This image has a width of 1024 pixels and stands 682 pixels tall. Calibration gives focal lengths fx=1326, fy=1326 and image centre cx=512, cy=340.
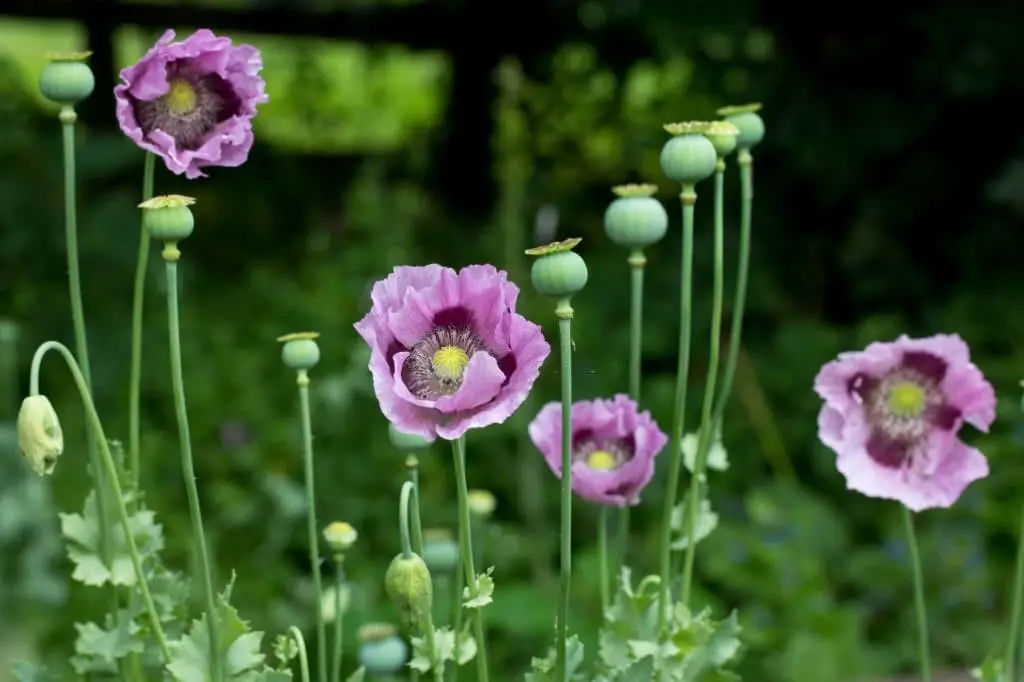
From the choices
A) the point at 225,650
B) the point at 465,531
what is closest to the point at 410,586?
the point at 465,531

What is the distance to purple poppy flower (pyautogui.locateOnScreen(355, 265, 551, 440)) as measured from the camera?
0.74 meters

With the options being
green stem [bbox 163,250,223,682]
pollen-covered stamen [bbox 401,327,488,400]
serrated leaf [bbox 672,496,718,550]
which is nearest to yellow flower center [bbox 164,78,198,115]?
green stem [bbox 163,250,223,682]

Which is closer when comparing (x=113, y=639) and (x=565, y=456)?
(x=565, y=456)

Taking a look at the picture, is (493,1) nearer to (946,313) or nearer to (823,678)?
(946,313)

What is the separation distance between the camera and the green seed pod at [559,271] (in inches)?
29.3

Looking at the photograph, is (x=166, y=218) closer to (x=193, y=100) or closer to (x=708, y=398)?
(x=193, y=100)

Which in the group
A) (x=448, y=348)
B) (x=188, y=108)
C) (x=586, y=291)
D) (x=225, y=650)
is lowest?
(x=586, y=291)

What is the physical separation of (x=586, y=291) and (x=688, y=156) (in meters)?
1.76

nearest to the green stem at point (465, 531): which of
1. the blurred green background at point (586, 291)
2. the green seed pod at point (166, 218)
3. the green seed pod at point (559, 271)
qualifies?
the green seed pod at point (559, 271)

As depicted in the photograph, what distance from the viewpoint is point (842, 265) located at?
2.63 m

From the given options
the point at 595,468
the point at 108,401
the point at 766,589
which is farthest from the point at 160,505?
the point at 595,468

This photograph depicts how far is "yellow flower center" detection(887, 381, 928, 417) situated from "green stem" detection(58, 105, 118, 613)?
57 centimetres

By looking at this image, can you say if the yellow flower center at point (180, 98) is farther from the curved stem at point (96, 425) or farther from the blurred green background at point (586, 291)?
the blurred green background at point (586, 291)

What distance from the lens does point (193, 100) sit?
90cm
